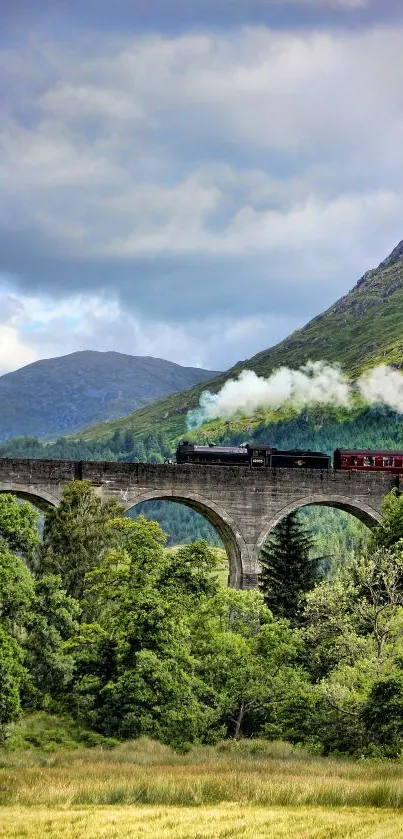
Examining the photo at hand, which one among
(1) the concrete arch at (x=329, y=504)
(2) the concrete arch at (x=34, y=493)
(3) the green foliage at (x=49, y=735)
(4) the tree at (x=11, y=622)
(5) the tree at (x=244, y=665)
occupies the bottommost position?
(3) the green foliage at (x=49, y=735)

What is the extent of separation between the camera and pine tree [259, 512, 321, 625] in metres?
54.2

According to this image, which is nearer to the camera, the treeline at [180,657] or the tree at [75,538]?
the treeline at [180,657]

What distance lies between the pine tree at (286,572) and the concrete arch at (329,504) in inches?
22.0

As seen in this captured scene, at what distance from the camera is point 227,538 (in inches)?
2244

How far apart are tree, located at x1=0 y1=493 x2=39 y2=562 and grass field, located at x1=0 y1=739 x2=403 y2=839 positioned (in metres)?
7.63

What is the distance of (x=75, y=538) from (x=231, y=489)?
1522cm

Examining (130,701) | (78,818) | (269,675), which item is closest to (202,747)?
(130,701)

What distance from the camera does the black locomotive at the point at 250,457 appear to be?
5972 centimetres

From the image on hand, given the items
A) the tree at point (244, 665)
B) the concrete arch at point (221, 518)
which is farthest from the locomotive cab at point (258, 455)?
the tree at point (244, 665)

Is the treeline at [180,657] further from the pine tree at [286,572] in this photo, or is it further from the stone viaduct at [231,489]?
the pine tree at [286,572]

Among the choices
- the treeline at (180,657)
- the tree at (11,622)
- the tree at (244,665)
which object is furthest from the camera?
the tree at (244,665)

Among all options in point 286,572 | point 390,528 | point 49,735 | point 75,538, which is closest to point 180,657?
point 49,735

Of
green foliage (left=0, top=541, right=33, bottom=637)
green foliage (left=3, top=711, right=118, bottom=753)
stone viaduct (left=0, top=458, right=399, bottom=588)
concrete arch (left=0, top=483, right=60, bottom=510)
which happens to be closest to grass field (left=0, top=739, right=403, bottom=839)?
green foliage (left=3, top=711, right=118, bottom=753)

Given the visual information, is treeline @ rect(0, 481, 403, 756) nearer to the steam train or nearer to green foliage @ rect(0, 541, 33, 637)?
green foliage @ rect(0, 541, 33, 637)
